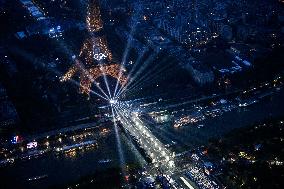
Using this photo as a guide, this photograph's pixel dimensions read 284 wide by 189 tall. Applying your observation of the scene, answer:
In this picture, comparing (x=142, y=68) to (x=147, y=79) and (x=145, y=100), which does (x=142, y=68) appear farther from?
(x=145, y=100)

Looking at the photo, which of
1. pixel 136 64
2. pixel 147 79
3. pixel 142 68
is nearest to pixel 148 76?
pixel 147 79

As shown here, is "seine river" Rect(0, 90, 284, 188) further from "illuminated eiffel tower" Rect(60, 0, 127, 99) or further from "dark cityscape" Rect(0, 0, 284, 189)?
"illuminated eiffel tower" Rect(60, 0, 127, 99)

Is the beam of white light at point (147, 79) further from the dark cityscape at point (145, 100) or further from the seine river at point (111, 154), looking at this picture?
the seine river at point (111, 154)

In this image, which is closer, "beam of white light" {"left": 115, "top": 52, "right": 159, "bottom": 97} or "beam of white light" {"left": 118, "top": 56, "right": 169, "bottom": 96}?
"beam of white light" {"left": 118, "top": 56, "right": 169, "bottom": 96}

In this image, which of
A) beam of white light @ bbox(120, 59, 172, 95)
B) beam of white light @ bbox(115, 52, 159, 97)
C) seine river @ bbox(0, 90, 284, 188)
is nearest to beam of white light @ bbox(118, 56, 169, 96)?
beam of white light @ bbox(120, 59, 172, 95)

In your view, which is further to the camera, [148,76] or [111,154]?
[148,76]

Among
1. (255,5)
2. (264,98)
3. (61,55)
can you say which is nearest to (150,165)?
(264,98)
